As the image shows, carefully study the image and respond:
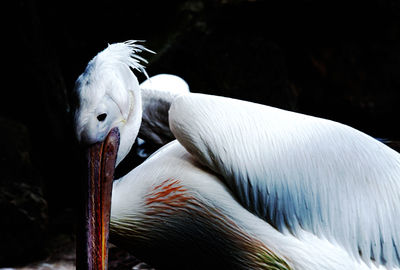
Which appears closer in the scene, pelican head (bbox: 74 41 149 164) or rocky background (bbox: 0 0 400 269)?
pelican head (bbox: 74 41 149 164)

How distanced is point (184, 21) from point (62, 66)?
729 mm

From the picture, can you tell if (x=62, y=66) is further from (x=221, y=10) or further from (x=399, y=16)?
(x=399, y=16)

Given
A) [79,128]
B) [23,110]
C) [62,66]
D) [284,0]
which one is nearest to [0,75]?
[23,110]

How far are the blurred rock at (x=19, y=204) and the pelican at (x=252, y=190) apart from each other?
3.72 ft

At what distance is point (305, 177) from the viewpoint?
47.6 inches

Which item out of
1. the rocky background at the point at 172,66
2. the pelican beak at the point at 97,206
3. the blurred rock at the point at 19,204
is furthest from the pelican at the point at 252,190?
the blurred rock at the point at 19,204

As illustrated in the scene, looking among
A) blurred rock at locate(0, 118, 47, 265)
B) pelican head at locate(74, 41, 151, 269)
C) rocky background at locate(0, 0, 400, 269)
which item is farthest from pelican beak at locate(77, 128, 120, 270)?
blurred rock at locate(0, 118, 47, 265)

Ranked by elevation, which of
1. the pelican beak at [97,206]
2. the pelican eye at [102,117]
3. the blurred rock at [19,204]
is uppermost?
the pelican eye at [102,117]

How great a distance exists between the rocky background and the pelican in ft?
2.67

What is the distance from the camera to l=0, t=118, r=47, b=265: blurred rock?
2191 mm

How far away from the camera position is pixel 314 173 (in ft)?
3.96

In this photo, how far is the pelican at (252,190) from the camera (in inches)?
46.7

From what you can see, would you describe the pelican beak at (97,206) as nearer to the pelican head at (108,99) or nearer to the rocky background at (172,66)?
the pelican head at (108,99)

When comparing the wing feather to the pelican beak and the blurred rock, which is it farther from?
the blurred rock
